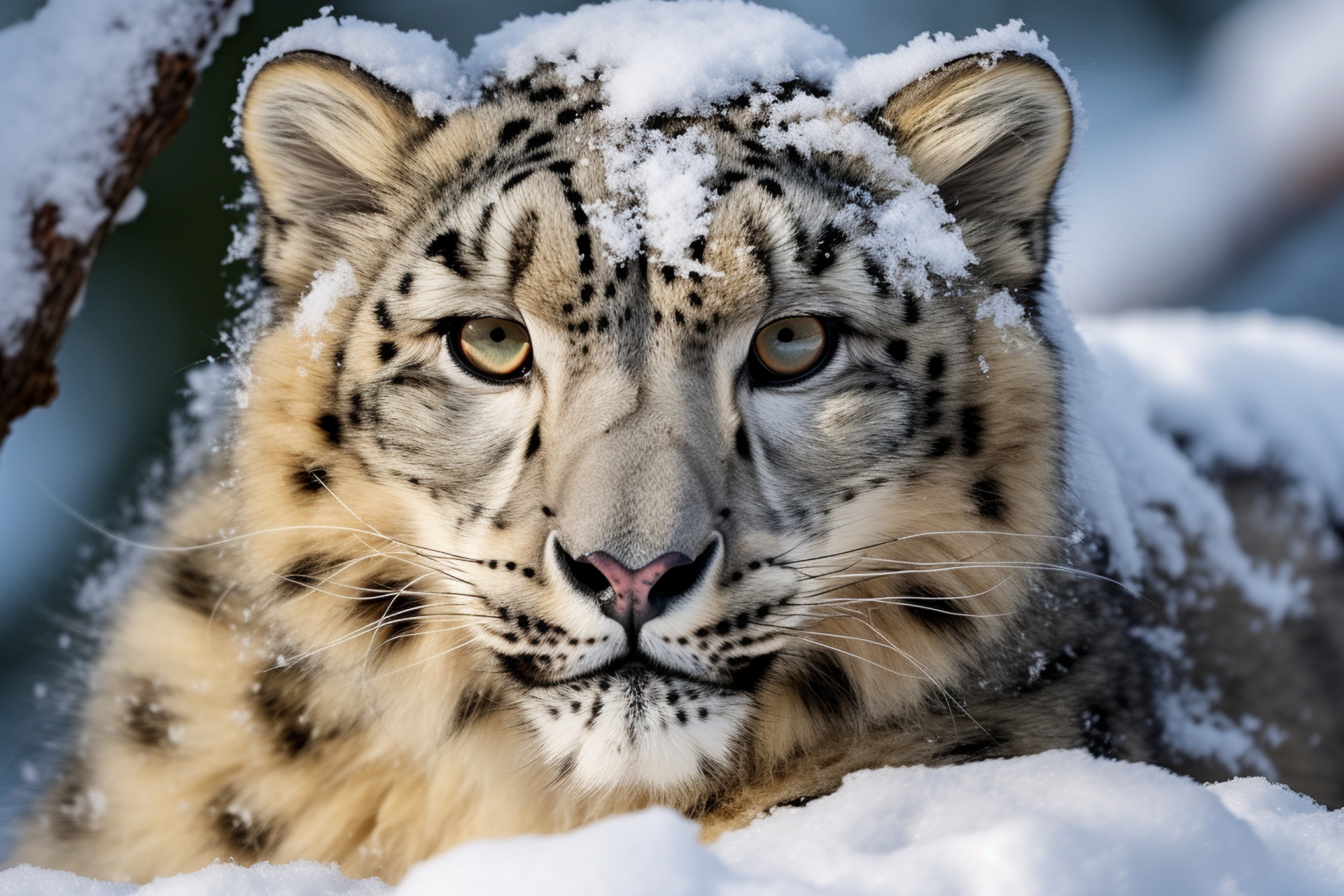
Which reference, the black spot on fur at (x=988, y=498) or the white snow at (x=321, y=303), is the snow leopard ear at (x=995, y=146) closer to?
the black spot on fur at (x=988, y=498)

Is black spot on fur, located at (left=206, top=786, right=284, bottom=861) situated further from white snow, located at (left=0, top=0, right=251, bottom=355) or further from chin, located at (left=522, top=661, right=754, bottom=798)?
white snow, located at (left=0, top=0, right=251, bottom=355)

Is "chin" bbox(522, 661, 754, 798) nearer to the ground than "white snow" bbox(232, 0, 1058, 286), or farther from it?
nearer to the ground

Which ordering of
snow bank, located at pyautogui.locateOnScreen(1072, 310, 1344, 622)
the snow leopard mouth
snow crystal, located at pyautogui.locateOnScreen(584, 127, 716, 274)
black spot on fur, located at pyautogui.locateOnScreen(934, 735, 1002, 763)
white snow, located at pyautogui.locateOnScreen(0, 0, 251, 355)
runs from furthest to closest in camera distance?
snow bank, located at pyautogui.locateOnScreen(1072, 310, 1344, 622)
black spot on fur, located at pyautogui.locateOnScreen(934, 735, 1002, 763)
snow crystal, located at pyautogui.locateOnScreen(584, 127, 716, 274)
the snow leopard mouth
white snow, located at pyautogui.locateOnScreen(0, 0, 251, 355)

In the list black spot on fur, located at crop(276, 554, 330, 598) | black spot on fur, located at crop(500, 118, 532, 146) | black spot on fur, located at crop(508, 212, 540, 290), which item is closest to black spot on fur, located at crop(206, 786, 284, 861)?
black spot on fur, located at crop(276, 554, 330, 598)

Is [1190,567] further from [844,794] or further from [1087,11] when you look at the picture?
[1087,11]

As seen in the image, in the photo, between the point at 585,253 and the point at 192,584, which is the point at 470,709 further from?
the point at 585,253

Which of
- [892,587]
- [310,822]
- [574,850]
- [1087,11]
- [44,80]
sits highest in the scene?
[1087,11]

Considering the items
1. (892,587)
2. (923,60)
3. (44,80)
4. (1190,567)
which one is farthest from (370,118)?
(1190,567)
